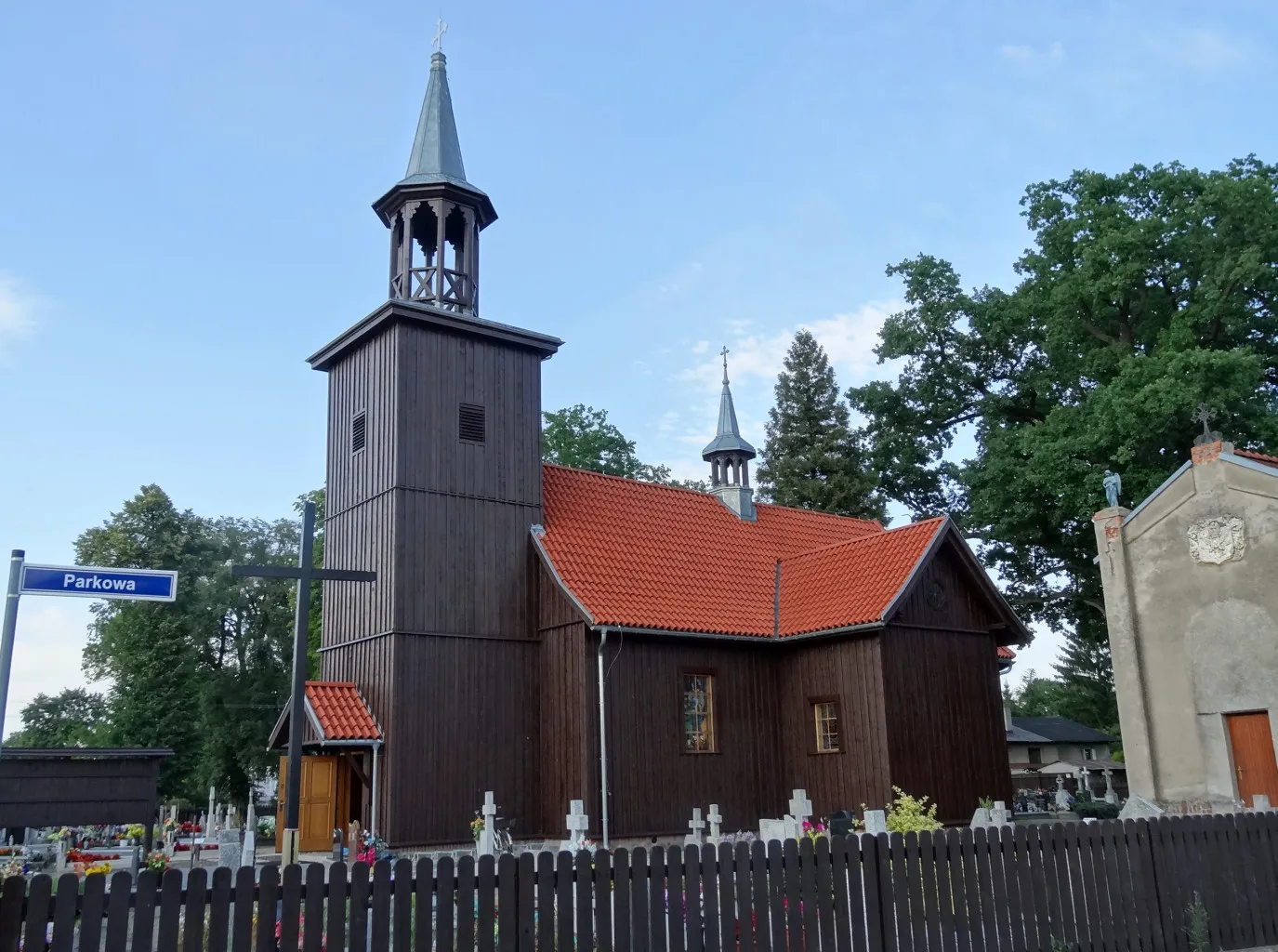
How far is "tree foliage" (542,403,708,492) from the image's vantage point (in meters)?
38.8

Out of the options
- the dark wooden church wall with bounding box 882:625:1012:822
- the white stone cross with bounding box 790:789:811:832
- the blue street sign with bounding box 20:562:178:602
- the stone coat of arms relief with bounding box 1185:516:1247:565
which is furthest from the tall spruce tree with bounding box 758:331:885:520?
the blue street sign with bounding box 20:562:178:602

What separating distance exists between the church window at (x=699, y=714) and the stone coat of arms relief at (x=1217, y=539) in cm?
938

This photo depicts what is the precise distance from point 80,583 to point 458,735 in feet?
38.8

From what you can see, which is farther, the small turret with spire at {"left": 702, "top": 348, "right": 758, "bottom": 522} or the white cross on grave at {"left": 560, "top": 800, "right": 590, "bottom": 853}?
the small turret with spire at {"left": 702, "top": 348, "right": 758, "bottom": 522}

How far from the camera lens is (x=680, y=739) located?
850 inches

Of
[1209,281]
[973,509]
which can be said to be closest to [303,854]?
[973,509]

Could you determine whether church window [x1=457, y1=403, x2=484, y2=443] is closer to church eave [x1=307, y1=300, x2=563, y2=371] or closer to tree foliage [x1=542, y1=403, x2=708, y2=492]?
church eave [x1=307, y1=300, x2=563, y2=371]

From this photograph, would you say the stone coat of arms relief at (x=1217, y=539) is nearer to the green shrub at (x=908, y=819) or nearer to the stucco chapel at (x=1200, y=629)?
the stucco chapel at (x=1200, y=629)

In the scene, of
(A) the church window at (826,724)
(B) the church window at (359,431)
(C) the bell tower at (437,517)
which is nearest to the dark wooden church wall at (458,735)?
(C) the bell tower at (437,517)

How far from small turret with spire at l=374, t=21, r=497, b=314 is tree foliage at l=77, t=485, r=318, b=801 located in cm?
1996

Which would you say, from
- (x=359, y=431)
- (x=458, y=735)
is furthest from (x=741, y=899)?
(x=359, y=431)

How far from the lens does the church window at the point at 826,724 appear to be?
22.4m

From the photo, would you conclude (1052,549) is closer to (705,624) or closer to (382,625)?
(705,624)

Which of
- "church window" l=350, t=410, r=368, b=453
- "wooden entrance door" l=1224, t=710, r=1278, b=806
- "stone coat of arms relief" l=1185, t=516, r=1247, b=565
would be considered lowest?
"wooden entrance door" l=1224, t=710, r=1278, b=806
